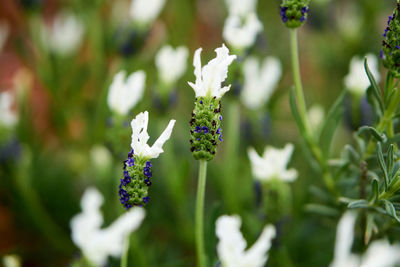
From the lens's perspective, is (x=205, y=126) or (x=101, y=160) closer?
(x=205, y=126)

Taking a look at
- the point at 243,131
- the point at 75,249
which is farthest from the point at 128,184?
the point at 75,249

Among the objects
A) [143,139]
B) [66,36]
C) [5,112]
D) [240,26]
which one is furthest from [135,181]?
[66,36]

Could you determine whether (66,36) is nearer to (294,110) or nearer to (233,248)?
(294,110)

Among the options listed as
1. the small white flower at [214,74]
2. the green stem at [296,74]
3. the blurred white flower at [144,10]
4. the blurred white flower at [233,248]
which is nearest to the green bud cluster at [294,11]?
the green stem at [296,74]

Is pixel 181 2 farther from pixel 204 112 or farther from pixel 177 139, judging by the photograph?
pixel 204 112

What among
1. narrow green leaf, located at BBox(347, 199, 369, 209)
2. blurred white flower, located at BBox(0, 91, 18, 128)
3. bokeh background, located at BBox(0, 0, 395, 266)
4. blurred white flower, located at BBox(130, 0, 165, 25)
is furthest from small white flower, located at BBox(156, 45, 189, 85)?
narrow green leaf, located at BBox(347, 199, 369, 209)

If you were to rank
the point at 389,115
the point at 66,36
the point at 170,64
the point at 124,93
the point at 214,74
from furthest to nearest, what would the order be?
the point at 66,36, the point at 170,64, the point at 124,93, the point at 389,115, the point at 214,74

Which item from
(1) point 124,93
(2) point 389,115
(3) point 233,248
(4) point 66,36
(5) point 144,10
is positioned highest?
(4) point 66,36

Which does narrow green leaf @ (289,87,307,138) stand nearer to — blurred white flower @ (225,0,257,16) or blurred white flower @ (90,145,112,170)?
blurred white flower @ (225,0,257,16)
